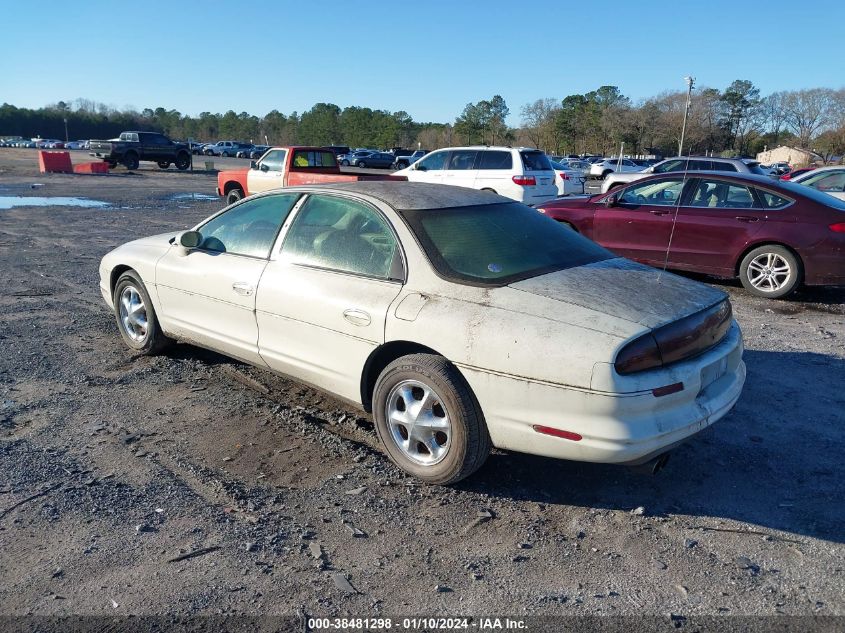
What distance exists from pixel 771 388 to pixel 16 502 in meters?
4.94

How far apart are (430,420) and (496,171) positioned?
39.8 ft

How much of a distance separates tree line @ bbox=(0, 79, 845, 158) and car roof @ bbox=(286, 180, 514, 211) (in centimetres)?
5037

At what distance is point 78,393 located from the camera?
4.68 m

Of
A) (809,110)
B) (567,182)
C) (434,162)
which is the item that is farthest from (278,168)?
(809,110)

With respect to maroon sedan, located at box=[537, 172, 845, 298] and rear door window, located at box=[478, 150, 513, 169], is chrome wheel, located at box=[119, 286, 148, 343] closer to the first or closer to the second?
maroon sedan, located at box=[537, 172, 845, 298]

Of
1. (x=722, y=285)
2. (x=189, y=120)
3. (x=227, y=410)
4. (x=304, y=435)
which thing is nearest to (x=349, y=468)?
(x=304, y=435)

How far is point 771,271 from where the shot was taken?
778 cm

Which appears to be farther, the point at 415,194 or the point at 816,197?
the point at 816,197

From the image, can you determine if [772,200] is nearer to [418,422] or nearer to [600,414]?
[600,414]

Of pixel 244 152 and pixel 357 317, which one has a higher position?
pixel 357 317

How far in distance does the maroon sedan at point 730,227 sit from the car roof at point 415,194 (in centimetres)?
400

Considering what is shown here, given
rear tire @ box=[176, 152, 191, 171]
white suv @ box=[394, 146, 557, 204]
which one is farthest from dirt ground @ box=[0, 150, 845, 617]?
rear tire @ box=[176, 152, 191, 171]

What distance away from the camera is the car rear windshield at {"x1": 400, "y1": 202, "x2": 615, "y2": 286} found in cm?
362

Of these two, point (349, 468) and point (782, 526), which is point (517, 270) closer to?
point (349, 468)
